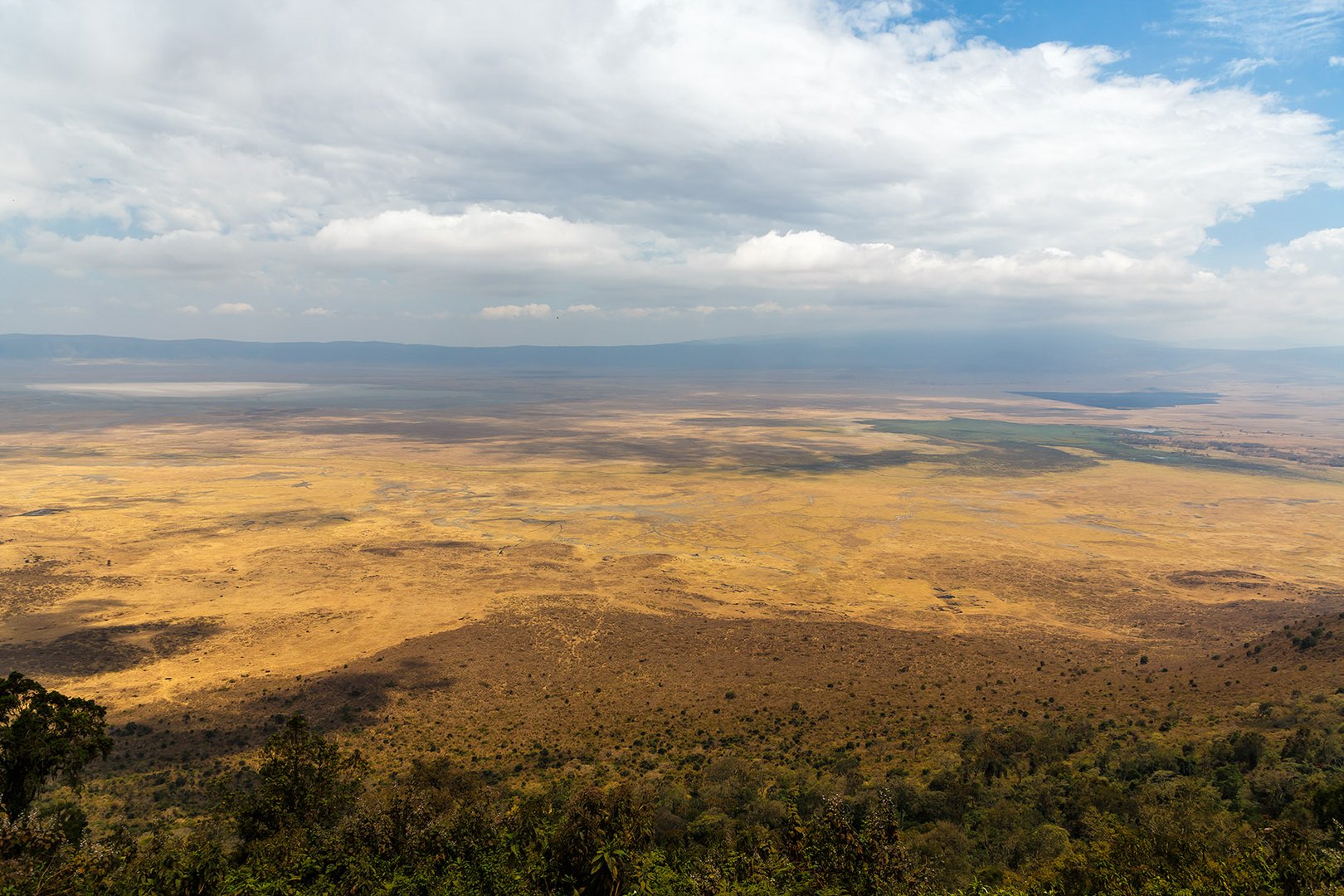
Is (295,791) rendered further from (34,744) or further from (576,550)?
(576,550)

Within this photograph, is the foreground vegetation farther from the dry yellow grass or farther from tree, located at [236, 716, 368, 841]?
the dry yellow grass

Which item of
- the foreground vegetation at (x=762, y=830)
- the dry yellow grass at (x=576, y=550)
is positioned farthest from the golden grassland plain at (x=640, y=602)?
the foreground vegetation at (x=762, y=830)

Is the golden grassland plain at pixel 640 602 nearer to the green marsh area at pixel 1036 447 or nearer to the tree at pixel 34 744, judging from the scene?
the tree at pixel 34 744

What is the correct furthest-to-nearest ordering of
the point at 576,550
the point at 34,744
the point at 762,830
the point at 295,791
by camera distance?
the point at 576,550 → the point at 762,830 → the point at 295,791 → the point at 34,744

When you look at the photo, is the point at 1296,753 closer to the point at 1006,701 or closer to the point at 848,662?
the point at 1006,701

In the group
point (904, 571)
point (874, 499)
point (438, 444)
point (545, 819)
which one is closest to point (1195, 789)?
point (545, 819)

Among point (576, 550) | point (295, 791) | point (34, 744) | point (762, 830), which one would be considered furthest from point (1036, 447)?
point (34, 744)
